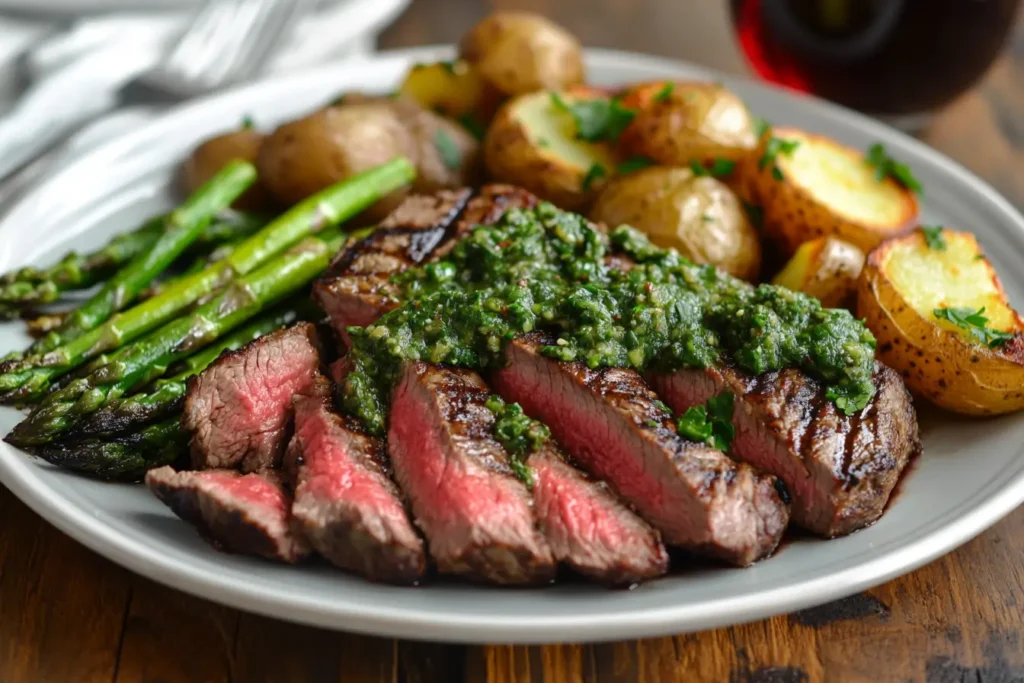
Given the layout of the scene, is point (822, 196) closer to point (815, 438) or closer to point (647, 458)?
point (815, 438)

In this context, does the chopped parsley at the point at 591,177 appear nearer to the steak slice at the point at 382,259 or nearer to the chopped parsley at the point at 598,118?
the chopped parsley at the point at 598,118

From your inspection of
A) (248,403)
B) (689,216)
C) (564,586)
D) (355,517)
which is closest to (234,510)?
(355,517)

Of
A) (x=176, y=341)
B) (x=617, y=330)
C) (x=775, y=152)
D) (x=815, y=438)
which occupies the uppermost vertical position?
(x=176, y=341)

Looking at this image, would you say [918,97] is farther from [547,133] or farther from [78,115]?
[78,115]

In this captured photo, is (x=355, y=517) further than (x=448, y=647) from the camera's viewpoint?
No

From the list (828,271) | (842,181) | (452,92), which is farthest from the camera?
(452,92)

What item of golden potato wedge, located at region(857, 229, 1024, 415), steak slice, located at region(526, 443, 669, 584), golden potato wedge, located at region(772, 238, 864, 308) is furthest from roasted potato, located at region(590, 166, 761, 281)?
steak slice, located at region(526, 443, 669, 584)

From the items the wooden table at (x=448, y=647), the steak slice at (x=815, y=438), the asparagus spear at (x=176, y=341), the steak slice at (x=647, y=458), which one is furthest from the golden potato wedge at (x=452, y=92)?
the wooden table at (x=448, y=647)
